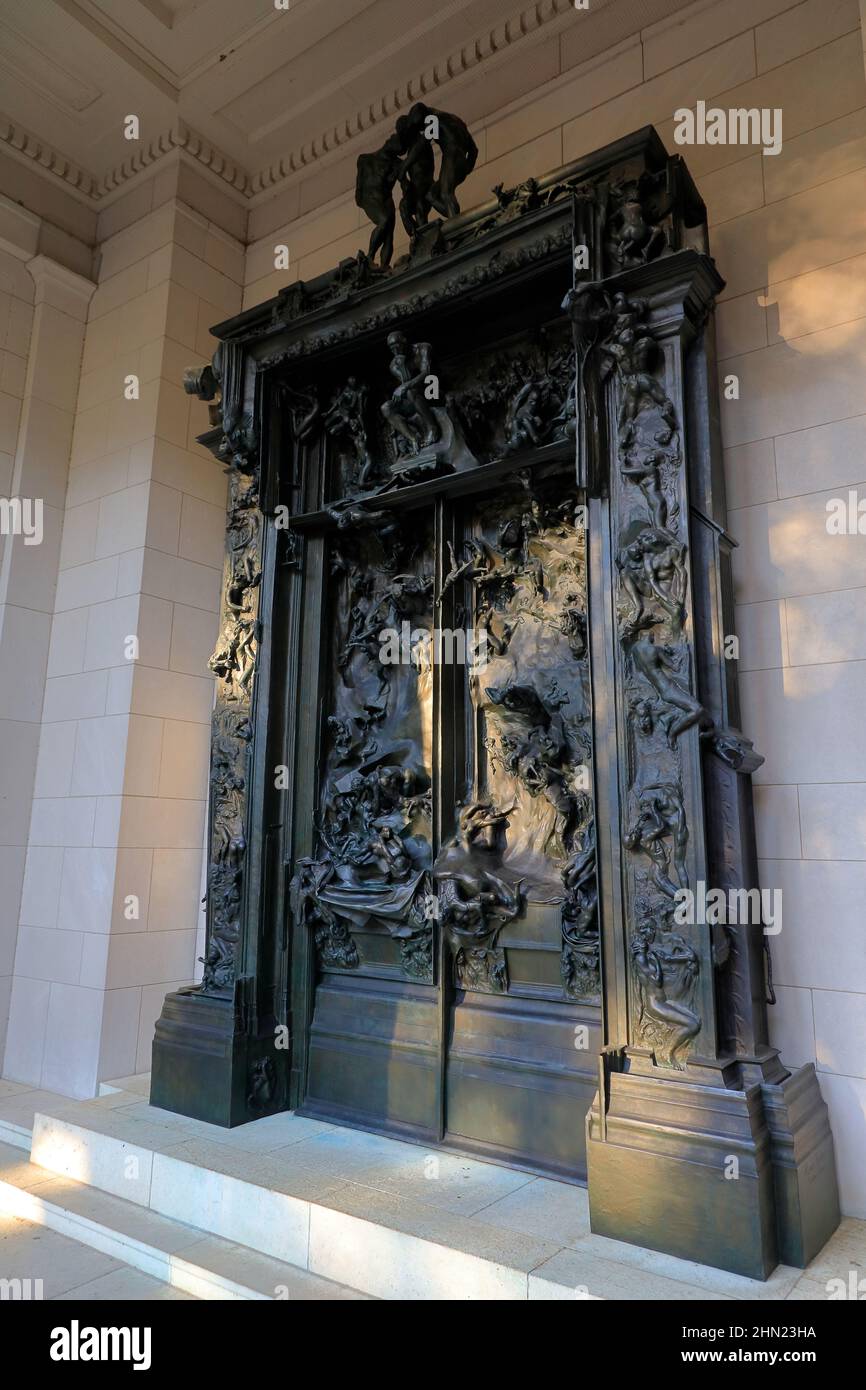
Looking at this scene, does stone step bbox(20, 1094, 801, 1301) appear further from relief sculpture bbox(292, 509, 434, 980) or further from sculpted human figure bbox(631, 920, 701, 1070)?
relief sculpture bbox(292, 509, 434, 980)

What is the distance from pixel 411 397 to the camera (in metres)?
3.34

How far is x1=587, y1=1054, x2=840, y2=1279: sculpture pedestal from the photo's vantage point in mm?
2061

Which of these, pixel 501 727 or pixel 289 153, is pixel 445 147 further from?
pixel 501 727

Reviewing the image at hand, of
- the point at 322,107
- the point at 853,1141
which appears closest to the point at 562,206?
the point at 322,107

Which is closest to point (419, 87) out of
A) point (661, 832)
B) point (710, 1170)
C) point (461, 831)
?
point (461, 831)

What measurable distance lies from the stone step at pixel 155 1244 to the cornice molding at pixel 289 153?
4.80 m

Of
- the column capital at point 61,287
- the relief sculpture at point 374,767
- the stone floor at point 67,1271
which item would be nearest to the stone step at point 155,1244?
the stone floor at point 67,1271

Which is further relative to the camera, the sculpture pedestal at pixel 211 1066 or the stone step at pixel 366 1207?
the sculpture pedestal at pixel 211 1066

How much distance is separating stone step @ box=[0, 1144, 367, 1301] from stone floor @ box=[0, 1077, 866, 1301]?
4 cm

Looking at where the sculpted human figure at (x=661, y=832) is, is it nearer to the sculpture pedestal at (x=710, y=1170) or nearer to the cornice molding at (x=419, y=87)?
the sculpture pedestal at (x=710, y=1170)

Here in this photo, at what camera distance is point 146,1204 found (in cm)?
275

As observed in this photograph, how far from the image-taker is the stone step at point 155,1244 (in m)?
2.26

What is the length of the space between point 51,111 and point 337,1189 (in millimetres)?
5172

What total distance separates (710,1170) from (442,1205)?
0.77 meters
